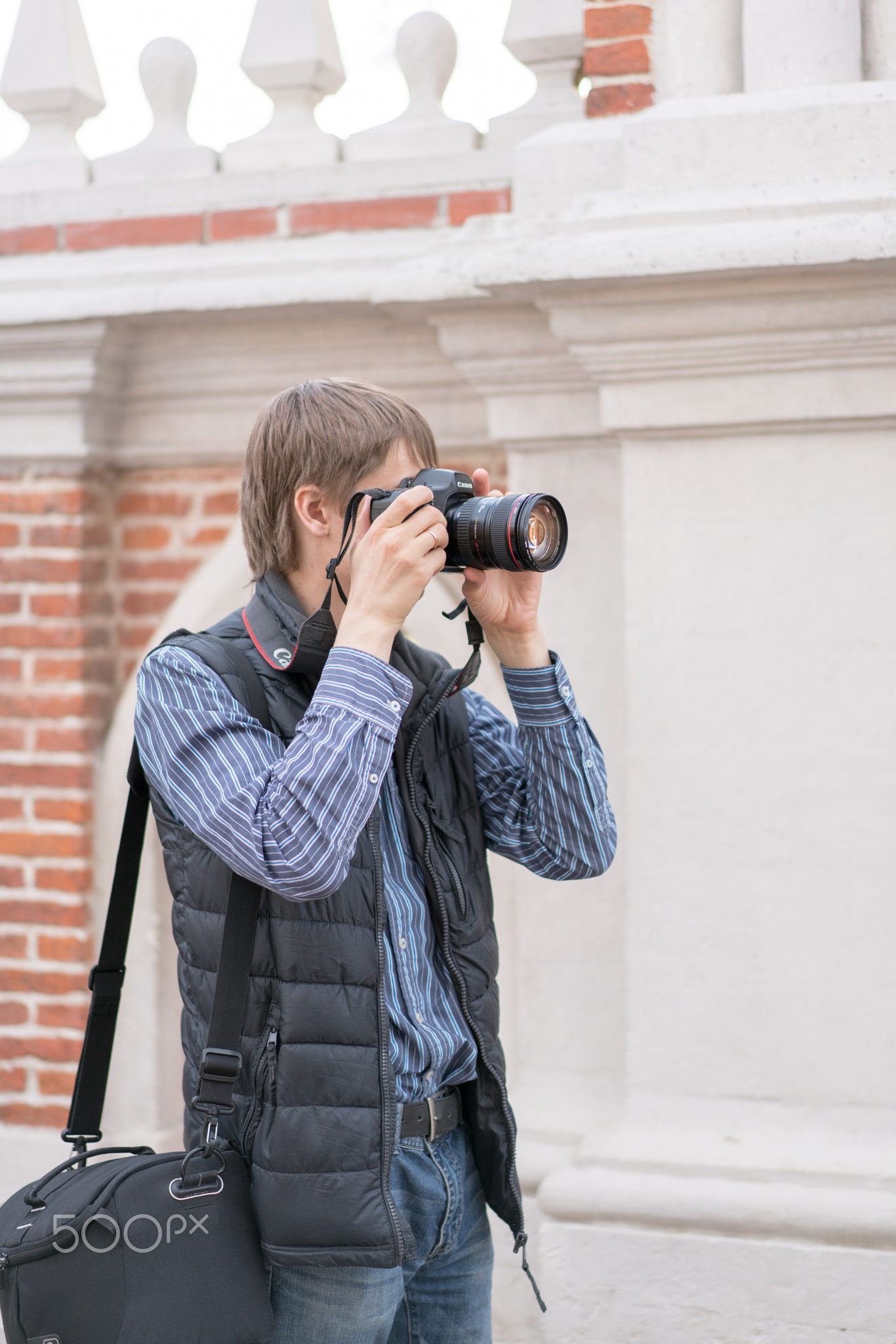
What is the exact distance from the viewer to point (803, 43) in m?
2.05

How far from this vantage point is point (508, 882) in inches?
94.1

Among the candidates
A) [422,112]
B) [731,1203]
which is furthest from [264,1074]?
[422,112]

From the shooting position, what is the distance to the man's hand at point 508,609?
143 centimetres

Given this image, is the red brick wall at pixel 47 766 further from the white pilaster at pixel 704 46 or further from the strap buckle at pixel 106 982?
the white pilaster at pixel 704 46

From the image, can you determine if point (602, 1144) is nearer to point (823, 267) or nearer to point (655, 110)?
point (823, 267)

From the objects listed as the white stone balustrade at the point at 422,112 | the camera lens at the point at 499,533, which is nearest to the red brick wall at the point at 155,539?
the white stone balustrade at the point at 422,112

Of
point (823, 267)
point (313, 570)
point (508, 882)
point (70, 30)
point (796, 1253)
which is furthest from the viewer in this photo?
point (70, 30)

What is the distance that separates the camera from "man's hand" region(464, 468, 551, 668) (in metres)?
1.43

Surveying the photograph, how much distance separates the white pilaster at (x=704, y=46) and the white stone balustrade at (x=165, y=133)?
950mm

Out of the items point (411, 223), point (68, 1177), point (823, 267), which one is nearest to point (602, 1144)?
point (68, 1177)

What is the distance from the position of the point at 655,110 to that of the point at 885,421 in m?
0.64

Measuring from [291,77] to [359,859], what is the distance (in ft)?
5.95

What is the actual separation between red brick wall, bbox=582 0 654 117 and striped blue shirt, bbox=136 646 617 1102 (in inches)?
47.8

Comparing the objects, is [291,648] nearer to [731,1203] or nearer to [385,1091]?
[385,1091]
